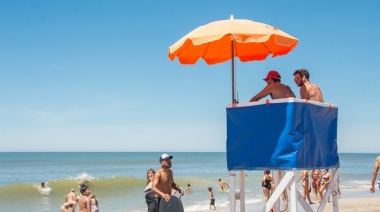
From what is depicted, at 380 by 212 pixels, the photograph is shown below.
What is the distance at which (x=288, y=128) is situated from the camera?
5453mm

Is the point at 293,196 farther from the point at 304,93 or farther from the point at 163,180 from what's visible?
the point at 163,180

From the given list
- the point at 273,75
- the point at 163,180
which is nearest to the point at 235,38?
the point at 273,75

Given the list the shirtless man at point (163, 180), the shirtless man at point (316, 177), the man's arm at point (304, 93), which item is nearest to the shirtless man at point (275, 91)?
the man's arm at point (304, 93)

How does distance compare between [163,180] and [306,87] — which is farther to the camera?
[163,180]

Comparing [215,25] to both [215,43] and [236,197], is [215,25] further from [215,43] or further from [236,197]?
[236,197]

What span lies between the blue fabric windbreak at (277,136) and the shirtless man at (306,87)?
0.19 meters

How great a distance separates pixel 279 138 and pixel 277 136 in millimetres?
37

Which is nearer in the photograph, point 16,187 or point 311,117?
point 311,117

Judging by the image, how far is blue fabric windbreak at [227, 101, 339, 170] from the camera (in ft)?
17.9

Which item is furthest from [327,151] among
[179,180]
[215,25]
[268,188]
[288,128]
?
[179,180]

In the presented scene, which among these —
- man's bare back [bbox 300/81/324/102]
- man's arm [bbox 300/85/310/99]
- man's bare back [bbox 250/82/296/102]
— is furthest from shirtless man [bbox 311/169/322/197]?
man's bare back [bbox 250/82/296/102]

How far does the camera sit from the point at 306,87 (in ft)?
20.2

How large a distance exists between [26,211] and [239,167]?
21.0 m

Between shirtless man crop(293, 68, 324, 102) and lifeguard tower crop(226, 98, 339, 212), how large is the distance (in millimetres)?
160
